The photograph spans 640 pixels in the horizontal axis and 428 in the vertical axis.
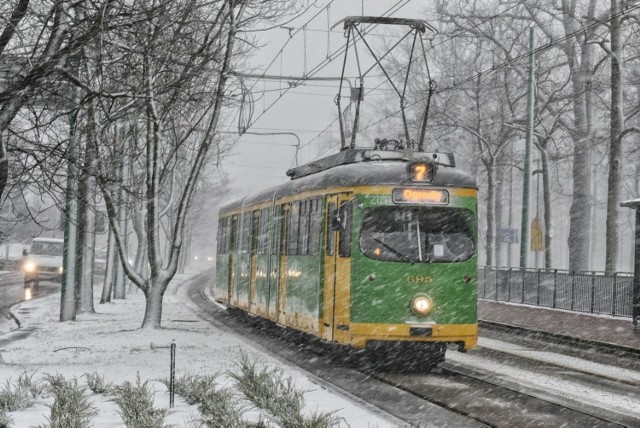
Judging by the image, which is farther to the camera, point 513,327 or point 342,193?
point 513,327

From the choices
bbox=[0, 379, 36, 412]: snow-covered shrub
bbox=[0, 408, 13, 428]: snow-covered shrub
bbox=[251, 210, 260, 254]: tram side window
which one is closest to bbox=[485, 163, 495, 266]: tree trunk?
bbox=[251, 210, 260, 254]: tram side window

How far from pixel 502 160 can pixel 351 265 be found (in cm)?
3096

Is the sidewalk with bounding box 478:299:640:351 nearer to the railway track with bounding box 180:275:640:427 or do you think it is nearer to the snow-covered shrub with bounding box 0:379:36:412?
the railway track with bounding box 180:275:640:427

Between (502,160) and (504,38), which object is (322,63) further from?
(502,160)

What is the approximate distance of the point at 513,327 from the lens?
74.8 feet

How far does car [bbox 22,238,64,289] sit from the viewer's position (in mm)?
41531

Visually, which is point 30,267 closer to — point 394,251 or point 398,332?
point 394,251

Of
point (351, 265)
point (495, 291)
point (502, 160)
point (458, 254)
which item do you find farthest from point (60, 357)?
point (502, 160)

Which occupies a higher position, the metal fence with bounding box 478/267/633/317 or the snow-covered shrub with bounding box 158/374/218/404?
the metal fence with bounding box 478/267/633/317

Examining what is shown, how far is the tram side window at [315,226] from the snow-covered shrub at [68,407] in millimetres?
5596

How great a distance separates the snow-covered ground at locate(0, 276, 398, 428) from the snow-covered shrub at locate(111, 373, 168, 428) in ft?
0.44

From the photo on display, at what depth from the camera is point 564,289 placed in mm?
26281

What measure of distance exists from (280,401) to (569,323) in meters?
15.1

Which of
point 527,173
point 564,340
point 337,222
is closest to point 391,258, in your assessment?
point 337,222
